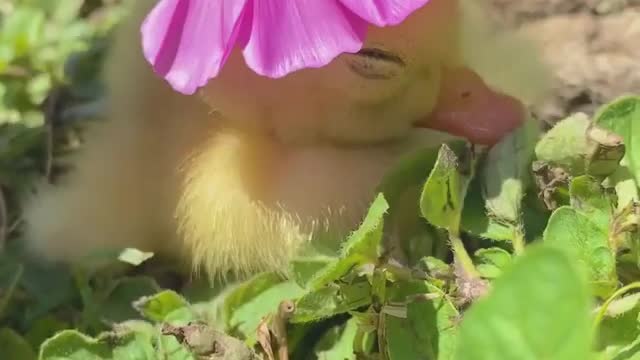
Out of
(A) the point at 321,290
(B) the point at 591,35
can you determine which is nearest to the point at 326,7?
(A) the point at 321,290

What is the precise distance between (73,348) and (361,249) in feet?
0.61

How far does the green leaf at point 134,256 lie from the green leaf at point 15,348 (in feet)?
0.29

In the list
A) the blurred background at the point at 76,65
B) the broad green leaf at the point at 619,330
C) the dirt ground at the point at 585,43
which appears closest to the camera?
the broad green leaf at the point at 619,330

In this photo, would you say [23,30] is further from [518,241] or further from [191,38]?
[518,241]

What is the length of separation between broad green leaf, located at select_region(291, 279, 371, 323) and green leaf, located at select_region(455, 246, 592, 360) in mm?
257

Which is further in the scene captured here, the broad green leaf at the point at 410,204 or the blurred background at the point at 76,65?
the blurred background at the point at 76,65

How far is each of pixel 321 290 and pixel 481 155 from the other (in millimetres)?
137

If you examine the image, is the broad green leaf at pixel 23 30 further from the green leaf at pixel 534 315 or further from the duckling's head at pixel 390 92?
the green leaf at pixel 534 315

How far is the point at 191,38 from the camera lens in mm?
622

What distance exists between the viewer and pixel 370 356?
0.66 metres

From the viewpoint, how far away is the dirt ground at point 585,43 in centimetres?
104

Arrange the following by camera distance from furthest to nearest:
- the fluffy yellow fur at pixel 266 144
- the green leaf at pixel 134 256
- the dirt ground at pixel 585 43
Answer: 1. the dirt ground at pixel 585 43
2. the green leaf at pixel 134 256
3. the fluffy yellow fur at pixel 266 144

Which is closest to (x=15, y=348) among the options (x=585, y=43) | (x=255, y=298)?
(x=255, y=298)

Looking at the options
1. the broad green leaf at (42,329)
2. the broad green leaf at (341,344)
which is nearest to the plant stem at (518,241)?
the broad green leaf at (341,344)
